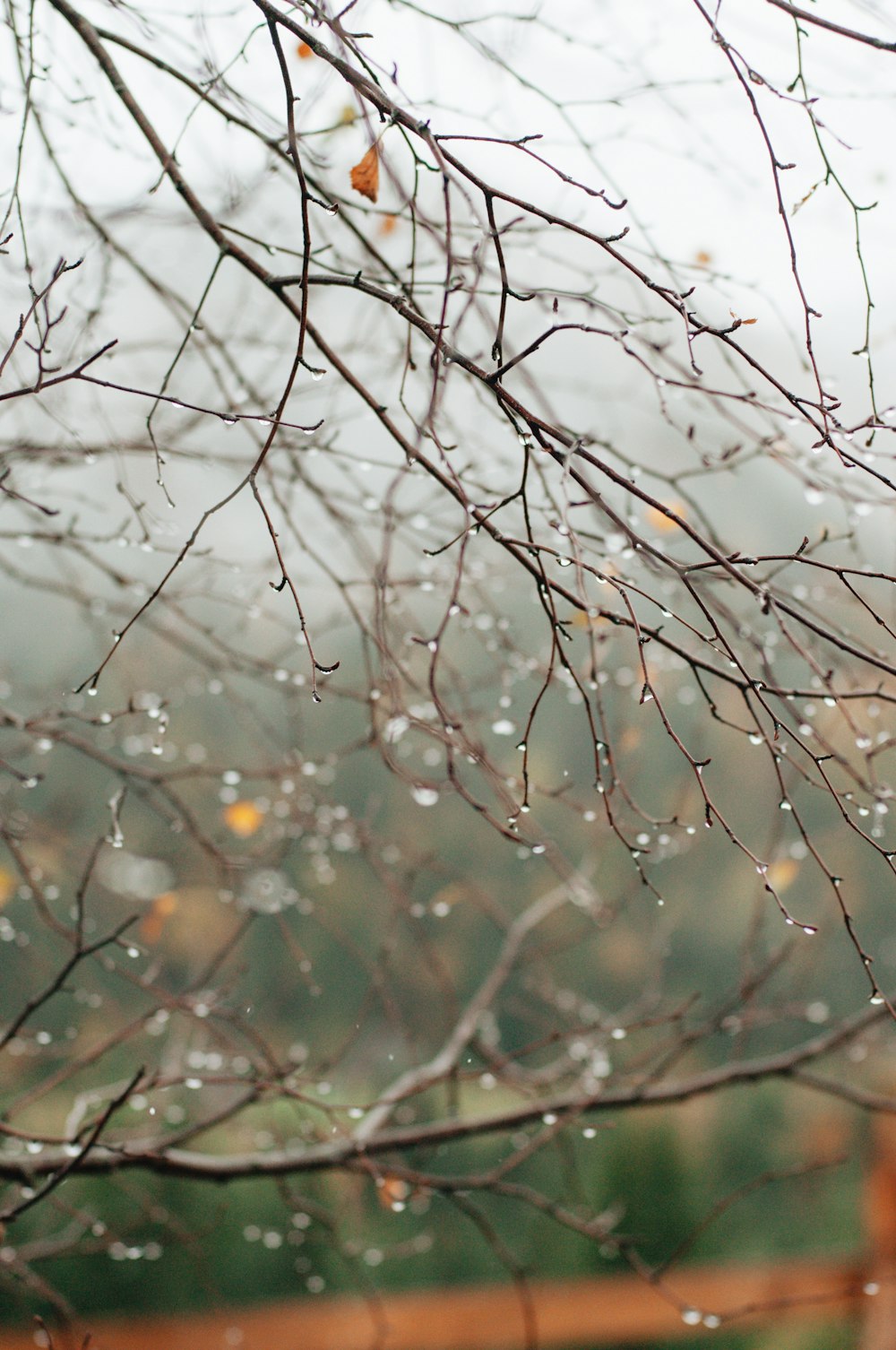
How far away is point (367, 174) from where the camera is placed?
83 centimetres

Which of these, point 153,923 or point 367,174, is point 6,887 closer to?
point 153,923

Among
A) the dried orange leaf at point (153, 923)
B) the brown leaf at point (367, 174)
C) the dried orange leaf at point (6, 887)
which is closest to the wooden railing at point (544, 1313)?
the dried orange leaf at point (153, 923)

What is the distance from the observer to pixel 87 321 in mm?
1048

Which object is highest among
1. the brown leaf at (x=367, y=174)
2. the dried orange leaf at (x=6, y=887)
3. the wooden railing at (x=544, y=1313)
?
the dried orange leaf at (x=6, y=887)

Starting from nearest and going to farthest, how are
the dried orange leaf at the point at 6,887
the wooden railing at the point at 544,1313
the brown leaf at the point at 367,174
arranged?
the brown leaf at the point at 367,174, the dried orange leaf at the point at 6,887, the wooden railing at the point at 544,1313

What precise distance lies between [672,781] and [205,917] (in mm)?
1244

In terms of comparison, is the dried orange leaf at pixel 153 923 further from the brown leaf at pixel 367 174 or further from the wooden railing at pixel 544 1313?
the brown leaf at pixel 367 174

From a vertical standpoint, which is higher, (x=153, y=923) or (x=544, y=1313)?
(x=153, y=923)

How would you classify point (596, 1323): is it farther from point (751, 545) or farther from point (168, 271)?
point (168, 271)

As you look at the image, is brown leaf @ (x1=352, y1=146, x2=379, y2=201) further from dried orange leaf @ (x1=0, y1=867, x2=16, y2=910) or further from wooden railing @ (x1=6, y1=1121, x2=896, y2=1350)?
wooden railing @ (x1=6, y1=1121, x2=896, y2=1350)

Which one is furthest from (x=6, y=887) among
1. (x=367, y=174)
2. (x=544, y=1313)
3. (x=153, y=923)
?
(x=367, y=174)

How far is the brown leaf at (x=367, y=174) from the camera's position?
Answer: 82 centimetres

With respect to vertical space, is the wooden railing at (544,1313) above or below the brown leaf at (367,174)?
below

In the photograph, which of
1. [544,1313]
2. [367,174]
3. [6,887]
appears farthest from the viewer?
[544,1313]
